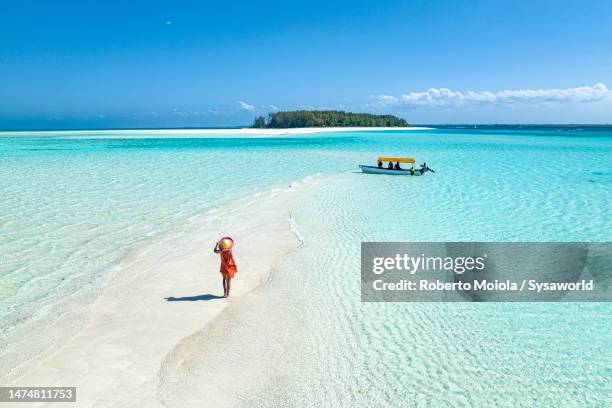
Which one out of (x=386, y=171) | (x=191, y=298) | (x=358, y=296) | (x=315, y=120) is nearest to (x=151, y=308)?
(x=191, y=298)

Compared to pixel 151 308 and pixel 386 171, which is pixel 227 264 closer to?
pixel 151 308

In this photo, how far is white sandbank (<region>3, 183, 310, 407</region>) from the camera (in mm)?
5074

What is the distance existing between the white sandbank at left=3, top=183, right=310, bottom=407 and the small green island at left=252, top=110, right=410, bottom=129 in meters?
127

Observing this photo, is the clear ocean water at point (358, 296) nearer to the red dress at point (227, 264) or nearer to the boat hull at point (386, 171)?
the red dress at point (227, 264)

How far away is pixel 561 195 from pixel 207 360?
17772 mm

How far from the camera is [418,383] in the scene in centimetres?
518

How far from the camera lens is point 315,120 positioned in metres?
137

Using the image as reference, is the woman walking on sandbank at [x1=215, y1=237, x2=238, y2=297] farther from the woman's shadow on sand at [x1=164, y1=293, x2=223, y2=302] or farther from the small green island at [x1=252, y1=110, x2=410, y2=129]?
the small green island at [x1=252, y1=110, x2=410, y2=129]

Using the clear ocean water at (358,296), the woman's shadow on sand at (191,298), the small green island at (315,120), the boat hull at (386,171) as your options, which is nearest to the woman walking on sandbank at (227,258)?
the woman's shadow on sand at (191,298)

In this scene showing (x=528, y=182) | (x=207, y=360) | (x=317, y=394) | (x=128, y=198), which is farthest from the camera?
(x=528, y=182)

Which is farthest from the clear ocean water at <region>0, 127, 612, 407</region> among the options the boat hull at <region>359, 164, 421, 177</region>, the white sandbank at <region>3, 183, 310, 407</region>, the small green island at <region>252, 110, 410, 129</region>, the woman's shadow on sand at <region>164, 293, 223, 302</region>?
the small green island at <region>252, 110, 410, 129</region>

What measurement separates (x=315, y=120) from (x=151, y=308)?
440 feet

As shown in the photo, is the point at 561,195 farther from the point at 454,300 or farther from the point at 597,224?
the point at 454,300

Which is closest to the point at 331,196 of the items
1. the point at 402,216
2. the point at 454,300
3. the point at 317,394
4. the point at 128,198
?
the point at 402,216
